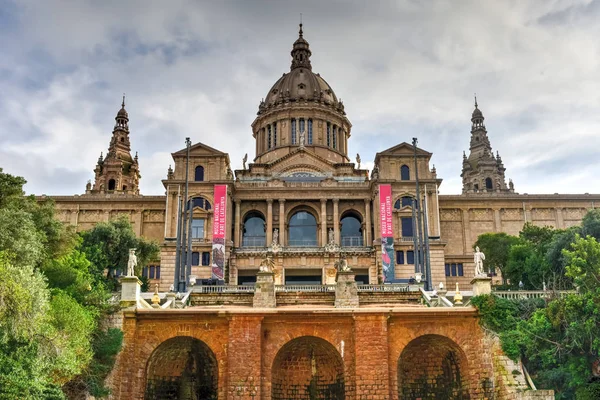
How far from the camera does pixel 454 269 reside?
229ft

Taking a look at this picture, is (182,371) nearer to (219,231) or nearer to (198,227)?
(219,231)

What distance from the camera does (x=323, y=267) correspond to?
61.1 metres

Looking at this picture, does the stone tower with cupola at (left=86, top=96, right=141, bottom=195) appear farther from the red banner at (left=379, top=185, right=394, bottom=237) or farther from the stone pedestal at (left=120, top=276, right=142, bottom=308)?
the stone pedestal at (left=120, top=276, right=142, bottom=308)

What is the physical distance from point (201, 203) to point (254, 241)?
6654 mm

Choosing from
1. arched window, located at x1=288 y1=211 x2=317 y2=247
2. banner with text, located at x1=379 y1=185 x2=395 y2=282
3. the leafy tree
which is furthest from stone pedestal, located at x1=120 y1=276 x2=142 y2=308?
the leafy tree

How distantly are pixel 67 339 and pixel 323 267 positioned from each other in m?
35.6

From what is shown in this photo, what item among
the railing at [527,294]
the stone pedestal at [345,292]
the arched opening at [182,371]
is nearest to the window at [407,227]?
the stone pedestal at [345,292]

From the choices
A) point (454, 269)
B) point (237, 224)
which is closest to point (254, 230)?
point (237, 224)

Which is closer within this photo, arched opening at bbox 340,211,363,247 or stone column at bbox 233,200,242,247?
stone column at bbox 233,200,242,247

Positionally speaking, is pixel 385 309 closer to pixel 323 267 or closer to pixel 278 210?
pixel 323 267

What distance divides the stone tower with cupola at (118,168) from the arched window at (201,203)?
56.4 ft

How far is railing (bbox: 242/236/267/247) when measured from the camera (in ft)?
218

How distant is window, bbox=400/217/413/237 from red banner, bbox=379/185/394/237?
2394 millimetres

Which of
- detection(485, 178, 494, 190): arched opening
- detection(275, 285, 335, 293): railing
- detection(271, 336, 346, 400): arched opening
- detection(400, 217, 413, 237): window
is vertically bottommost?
detection(271, 336, 346, 400): arched opening
